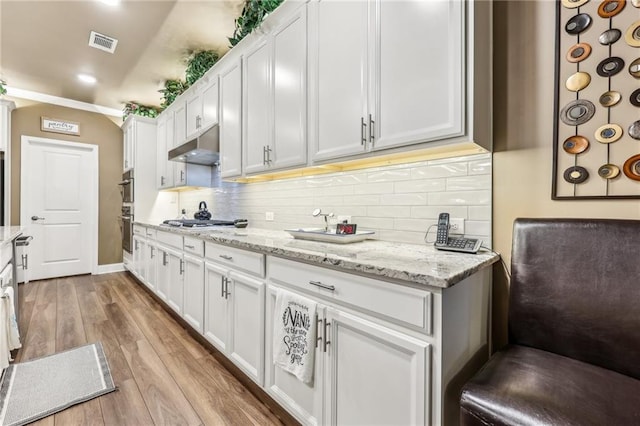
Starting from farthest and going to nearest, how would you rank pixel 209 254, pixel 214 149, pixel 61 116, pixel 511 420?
pixel 61 116 < pixel 214 149 < pixel 209 254 < pixel 511 420

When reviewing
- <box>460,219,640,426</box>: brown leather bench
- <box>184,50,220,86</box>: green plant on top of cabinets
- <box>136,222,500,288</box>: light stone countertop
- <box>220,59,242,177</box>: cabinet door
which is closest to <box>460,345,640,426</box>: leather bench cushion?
<box>460,219,640,426</box>: brown leather bench

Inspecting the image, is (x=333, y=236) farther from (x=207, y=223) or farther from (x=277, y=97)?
(x=207, y=223)

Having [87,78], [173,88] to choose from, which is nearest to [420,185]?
[173,88]

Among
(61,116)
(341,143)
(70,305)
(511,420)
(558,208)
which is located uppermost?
(61,116)

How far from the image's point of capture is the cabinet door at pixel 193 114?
3.12 meters

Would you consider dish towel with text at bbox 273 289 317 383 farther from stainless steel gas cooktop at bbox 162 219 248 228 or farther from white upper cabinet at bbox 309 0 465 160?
stainless steel gas cooktop at bbox 162 219 248 228

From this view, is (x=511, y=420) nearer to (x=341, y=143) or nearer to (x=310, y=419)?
(x=310, y=419)

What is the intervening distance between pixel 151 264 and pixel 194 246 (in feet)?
4.81

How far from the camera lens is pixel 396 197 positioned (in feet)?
5.70

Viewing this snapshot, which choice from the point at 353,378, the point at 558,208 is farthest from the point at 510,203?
the point at 353,378

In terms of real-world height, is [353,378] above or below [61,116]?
below

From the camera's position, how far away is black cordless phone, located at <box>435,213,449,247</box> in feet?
4.59

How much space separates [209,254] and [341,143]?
4.13 ft

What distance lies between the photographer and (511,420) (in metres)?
0.76
